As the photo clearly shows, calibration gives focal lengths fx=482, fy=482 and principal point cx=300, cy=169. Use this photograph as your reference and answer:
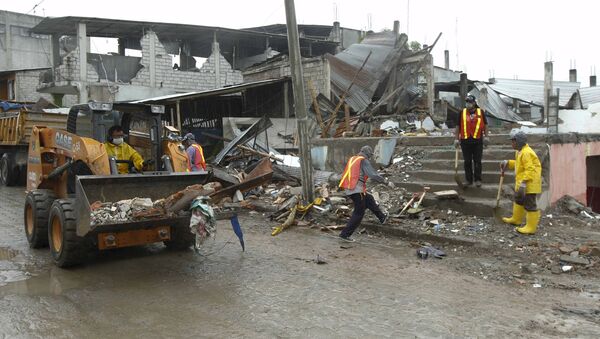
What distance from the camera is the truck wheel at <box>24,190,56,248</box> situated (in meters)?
6.94

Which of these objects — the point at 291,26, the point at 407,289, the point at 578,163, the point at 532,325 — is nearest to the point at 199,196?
the point at 407,289

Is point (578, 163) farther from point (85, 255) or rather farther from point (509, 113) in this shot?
point (509, 113)

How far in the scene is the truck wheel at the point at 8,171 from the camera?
611 inches

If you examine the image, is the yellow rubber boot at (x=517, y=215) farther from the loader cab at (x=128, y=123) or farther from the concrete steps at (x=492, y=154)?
the loader cab at (x=128, y=123)

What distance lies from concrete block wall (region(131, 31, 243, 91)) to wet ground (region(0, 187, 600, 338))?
16670 millimetres

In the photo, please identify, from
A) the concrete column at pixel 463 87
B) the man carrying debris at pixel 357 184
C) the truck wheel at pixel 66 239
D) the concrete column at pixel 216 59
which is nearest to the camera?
the truck wheel at pixel 66 239

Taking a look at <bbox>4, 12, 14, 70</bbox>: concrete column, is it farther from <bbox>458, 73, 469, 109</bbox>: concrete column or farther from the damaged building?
<bbox>458, 73, 469, 109</bbox>: concrete column

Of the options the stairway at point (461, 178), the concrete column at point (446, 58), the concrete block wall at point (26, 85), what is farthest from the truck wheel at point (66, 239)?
the concrete column at point (446, 58)

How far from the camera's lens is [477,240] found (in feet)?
24.1

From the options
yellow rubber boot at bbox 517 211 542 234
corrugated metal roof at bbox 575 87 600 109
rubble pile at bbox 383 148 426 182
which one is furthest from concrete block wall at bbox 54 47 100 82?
corrugated metal roof at bbox 575 87 600 109

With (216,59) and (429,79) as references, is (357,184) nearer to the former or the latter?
(429,79)

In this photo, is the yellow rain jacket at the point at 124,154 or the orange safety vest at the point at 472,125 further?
the orange safety vest at the point at 472,125

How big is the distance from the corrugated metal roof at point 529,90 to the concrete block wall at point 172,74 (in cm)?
1538

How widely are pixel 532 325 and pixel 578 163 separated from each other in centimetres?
663
